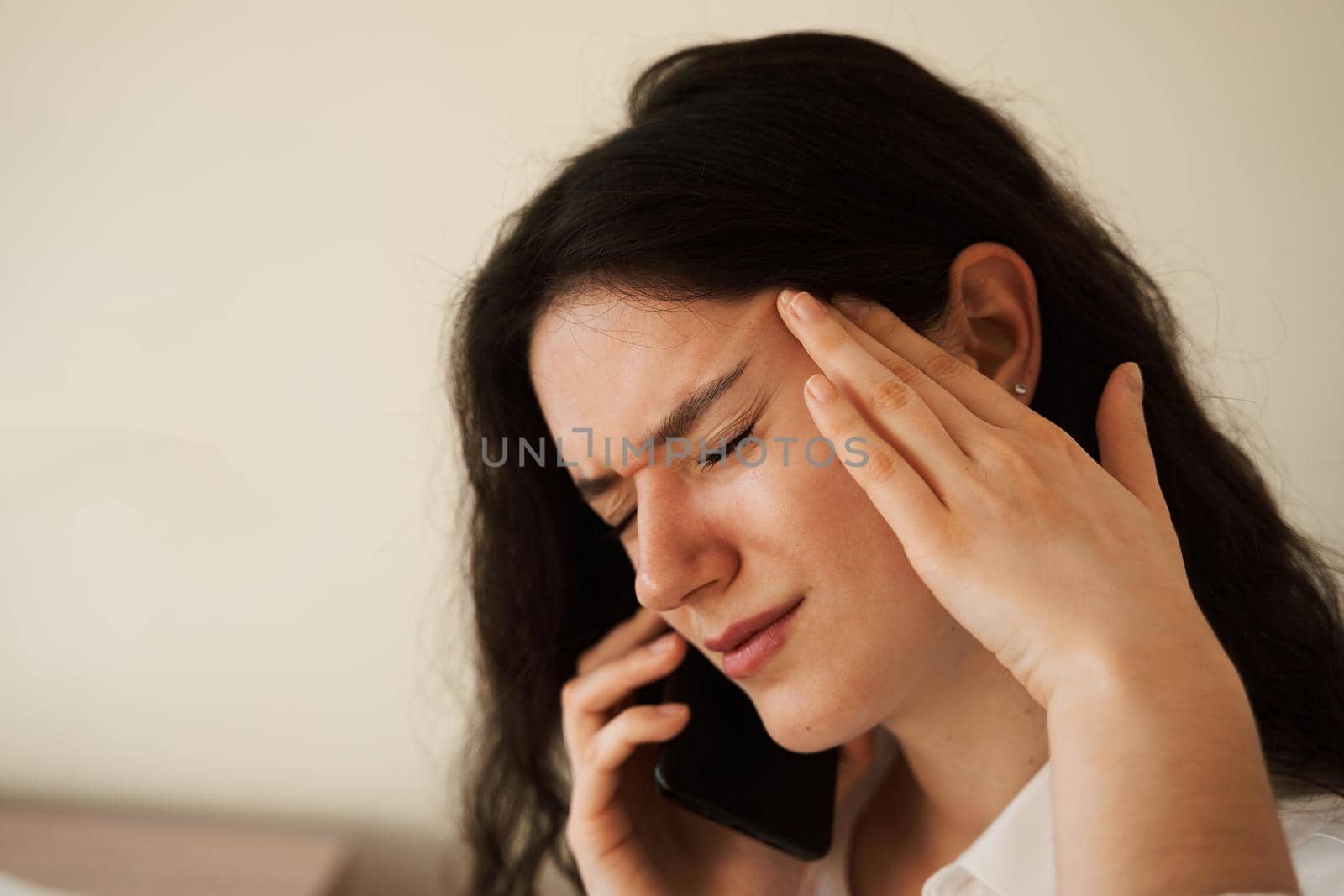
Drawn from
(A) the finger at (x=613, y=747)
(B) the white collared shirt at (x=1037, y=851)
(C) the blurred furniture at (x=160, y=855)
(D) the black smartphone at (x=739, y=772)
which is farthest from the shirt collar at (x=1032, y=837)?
(C) the blurred furniture at (x=160, y=855)

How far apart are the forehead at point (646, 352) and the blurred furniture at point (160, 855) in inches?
34.3

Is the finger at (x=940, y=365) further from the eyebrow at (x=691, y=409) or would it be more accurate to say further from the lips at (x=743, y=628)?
the lips at (x=743, y=628)

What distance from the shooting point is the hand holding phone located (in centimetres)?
118

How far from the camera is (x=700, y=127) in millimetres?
969

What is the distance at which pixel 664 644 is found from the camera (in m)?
1.23

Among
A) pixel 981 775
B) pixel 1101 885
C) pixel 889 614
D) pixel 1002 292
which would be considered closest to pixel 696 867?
pixel 981 775

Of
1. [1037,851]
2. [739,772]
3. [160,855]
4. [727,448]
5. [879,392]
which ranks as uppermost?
[879,392]

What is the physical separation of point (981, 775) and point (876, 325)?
1.68 feet

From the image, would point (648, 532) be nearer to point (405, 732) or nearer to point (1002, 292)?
point (1002, 292)

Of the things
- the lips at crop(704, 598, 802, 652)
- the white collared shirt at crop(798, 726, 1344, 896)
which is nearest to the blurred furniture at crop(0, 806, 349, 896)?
the lips at crop(704, 598, 802, 652)

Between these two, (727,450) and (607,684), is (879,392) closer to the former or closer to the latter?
(727,450)

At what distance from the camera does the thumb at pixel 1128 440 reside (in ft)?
2.81

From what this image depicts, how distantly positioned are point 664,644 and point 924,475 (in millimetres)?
532

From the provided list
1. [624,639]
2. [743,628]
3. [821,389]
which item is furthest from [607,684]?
[821,389]
